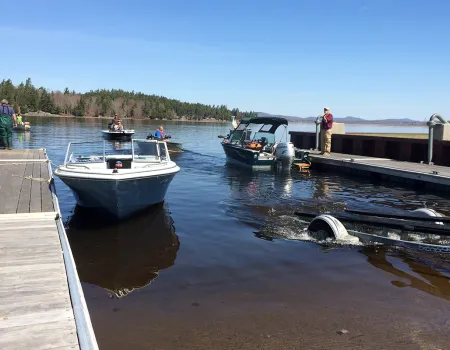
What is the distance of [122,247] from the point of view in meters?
7.53

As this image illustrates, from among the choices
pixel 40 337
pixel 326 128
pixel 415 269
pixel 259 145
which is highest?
pixel 326 128

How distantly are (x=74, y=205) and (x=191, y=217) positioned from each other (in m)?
3.13

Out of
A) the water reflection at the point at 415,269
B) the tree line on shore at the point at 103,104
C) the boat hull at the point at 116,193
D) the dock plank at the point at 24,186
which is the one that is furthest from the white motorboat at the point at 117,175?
the tree line on shore at the point at 103,104

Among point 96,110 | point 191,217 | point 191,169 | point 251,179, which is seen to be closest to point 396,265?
point 191,217

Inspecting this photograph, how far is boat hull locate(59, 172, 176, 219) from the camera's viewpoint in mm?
8375

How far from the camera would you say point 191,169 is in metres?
18.3

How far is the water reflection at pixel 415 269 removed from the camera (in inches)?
231

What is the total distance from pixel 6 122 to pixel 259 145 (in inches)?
401

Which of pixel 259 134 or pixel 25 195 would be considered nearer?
pixel 25 195

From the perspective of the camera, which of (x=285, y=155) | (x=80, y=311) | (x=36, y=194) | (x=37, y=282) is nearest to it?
(x=80, y=311)

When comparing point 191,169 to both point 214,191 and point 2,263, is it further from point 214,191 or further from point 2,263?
point 2,263

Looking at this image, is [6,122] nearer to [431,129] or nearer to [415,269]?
[415,269]

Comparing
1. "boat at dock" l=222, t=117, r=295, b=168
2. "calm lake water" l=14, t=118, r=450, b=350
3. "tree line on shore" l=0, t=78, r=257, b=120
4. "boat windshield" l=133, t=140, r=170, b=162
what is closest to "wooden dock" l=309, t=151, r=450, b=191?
"boat at dock" l=222, t=117, r=295, b=168

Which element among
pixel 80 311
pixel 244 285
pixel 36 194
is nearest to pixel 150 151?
pixel 36 194
